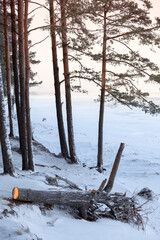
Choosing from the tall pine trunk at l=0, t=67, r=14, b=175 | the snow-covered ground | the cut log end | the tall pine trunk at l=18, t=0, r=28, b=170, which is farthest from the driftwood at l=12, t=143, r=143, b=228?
the tall pine trunk at l=18, t=0, r=28, b=170

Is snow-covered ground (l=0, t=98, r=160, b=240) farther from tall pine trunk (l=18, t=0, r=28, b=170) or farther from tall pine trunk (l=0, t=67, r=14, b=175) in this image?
tall pine trunk (l=18, t=0, r=28, b=170)

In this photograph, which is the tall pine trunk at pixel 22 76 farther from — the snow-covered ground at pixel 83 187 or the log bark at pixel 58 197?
the log bark at pixel 58 197

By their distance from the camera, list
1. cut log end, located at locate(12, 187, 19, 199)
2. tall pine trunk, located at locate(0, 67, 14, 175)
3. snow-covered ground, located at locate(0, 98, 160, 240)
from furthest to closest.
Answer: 1. tall pine trunk, located at locate(0, 67, 14, 175)
2. cut log end, located at locate(12, 187, 19, 199)
3. snow-covered ground, located at locate(0, 98, 160, 240)

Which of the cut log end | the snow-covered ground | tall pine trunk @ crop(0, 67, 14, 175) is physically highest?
tall pine trunk @ crop(0, 67, 14, 175)

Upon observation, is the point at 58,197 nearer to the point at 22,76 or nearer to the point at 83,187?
the point at 83,187

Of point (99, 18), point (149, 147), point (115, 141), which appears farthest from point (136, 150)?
point (99, 18)

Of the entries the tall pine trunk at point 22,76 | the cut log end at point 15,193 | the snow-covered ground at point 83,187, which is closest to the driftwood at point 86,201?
the cut log end at point 15,193

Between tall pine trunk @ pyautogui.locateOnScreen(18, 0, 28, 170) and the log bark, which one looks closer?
the log bark

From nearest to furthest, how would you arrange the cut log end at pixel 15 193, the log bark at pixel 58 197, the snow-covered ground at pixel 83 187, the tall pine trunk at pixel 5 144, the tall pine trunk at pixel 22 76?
the snow-covered ground at pixel 83 187 < the cut log end at pixel 15 193 < the log bark at pixel 58 197 < the tall pine trunk at pixel 5 144 < the tall pine trunk at pixel 22 76

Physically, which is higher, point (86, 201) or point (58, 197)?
point (58, 197)

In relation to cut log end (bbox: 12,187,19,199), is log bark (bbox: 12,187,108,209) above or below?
below

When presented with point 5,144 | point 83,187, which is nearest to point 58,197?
point 5,144

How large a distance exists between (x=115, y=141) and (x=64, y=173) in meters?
11.9

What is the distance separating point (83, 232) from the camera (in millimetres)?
4508
